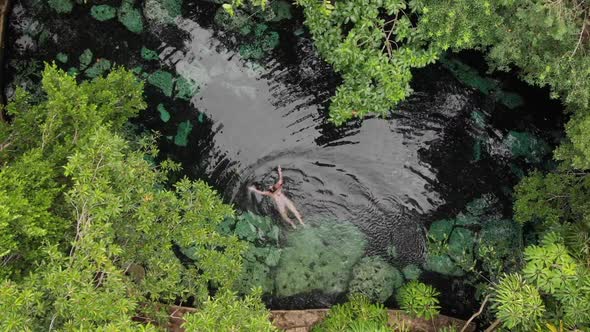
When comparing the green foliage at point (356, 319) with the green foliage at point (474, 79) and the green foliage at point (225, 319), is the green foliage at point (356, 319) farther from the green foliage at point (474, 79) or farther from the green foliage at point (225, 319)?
the green foliage at point (474, 79)

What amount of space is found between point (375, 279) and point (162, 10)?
8049 mm

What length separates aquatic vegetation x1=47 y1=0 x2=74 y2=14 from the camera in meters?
10.2

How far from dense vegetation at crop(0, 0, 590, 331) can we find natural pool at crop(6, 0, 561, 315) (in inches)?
65.6

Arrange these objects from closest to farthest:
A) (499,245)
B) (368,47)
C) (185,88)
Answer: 1. (368,47)
2. (499,245)
3. (185,88)

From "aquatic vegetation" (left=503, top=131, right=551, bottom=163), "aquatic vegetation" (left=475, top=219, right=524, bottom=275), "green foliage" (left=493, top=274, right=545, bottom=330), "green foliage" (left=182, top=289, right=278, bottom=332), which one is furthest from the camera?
"aquatic vegetation" (left=503, top=131, right=551, bottom=163)

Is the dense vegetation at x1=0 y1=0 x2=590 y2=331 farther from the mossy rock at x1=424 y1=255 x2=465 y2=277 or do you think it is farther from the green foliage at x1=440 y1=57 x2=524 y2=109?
the mossy rock at x1=424 y1=255 x2=465 y2=277

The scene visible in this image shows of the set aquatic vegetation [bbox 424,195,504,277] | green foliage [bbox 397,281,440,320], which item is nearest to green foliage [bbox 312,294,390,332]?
green foliage [bbox 397,281,440,320]

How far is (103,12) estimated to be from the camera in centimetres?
1026

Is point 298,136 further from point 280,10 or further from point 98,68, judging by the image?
point 98,68

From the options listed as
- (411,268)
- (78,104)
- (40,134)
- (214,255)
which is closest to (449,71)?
(411,268)

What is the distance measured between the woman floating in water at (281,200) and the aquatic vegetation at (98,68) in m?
4.38

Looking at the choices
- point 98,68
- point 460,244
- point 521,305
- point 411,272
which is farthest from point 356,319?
point 98,68

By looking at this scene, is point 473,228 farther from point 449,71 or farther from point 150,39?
point 150,39

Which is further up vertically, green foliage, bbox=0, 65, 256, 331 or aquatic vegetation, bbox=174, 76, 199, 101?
aquatic vegetation, bbox=174, 76, 199, 101
